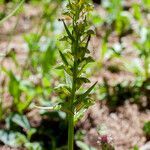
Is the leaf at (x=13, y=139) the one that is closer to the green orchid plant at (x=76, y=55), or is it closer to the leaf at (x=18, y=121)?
the leaf at (x=18, y=121)

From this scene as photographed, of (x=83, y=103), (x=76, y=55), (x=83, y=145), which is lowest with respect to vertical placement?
(x=83, y=145)

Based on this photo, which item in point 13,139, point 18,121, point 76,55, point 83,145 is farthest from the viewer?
point 18,121

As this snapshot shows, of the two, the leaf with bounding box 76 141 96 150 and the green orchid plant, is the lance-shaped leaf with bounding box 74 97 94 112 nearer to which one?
the green orchid plant

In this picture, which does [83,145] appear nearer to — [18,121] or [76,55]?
[18,121]

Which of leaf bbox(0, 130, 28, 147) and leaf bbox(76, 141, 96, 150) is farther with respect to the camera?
leaf bbox(0, 130, 28, 147)

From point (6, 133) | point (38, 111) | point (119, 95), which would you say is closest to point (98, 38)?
point (119, 95)

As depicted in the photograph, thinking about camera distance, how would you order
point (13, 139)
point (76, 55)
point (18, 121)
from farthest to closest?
point (18, 121), point (13, 139), point (76, 55)

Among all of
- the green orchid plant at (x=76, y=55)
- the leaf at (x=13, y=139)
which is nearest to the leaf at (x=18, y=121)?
the leaf at (x=13, y=139)

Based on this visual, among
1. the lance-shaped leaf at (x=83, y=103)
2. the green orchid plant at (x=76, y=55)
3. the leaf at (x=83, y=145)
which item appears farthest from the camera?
the leaf at (x=83, y=145)

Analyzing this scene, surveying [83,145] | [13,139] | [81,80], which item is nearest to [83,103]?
[81,80]

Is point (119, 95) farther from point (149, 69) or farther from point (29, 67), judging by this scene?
point (29, 67)

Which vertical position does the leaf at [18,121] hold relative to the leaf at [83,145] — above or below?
above

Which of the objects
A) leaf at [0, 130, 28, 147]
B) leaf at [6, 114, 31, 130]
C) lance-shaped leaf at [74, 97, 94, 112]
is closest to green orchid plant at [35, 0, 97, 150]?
lance-shaped leaf at [74, 97, 94, 112]

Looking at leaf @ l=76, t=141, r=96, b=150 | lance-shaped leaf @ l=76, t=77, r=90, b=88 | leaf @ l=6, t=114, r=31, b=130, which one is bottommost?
leaf @ l=76, t=141, r=96, b=150
